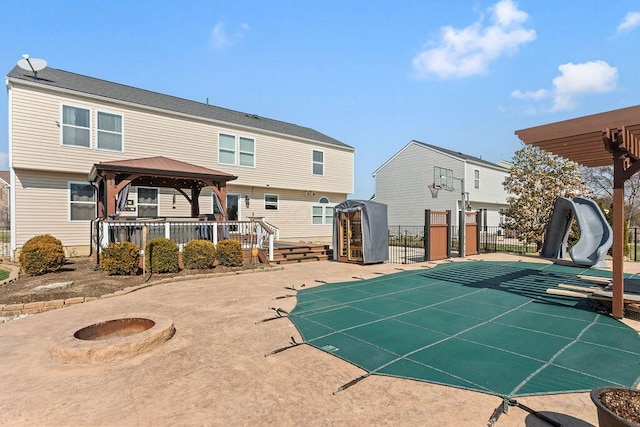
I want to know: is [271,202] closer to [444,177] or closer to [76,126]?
[76,126]

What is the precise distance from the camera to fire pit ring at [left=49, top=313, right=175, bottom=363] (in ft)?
12.5

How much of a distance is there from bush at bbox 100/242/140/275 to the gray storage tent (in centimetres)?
707

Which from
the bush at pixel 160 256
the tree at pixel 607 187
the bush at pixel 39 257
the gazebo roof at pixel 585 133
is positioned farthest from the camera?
the tree at pixel 607 187

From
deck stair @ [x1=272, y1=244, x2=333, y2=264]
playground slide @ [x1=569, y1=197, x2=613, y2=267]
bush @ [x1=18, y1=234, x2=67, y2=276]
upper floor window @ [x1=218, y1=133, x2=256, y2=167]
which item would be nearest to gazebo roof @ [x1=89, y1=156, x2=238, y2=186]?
bush @ [x1=18, y1=234, x2=67, y2=276]

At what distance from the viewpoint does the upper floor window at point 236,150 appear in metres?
15.4

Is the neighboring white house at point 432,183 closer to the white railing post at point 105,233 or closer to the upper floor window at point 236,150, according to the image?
the upper floor window at point 236,150

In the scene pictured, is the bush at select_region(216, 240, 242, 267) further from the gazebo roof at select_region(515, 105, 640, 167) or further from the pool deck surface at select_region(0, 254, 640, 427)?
the gazebo roof at select_region(515, 105, 640, 167)

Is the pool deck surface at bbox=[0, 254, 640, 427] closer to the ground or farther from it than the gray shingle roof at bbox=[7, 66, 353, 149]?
closer to the ground

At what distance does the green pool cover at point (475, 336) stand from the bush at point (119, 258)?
461 cm

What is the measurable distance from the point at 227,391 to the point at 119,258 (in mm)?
6740

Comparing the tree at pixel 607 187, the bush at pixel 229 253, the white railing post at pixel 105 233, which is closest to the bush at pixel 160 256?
the white railing post at pixel 105 233

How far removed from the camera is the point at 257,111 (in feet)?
65.3

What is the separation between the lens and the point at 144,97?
47.0ft

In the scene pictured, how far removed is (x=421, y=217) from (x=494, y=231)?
6895mm
